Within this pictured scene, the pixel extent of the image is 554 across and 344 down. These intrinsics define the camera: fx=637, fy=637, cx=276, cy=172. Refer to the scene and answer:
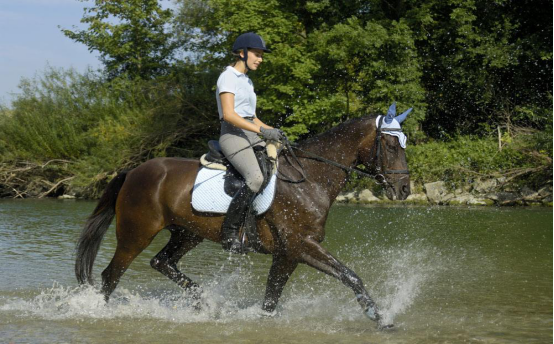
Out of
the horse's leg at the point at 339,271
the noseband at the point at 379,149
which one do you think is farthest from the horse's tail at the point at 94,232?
the noseband at the point at 379,149

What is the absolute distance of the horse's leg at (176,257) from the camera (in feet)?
25.2

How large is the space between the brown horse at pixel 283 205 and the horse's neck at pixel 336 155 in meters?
0.01

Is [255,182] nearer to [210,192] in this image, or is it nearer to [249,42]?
[210,192]

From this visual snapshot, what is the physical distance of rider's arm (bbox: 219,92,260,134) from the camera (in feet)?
21.2

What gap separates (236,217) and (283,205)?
20.6 inches

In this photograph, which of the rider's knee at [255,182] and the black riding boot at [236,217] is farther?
the black riding boot at [236,217]

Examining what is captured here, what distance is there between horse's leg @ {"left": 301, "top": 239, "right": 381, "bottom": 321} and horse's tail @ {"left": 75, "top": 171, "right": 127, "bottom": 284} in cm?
256

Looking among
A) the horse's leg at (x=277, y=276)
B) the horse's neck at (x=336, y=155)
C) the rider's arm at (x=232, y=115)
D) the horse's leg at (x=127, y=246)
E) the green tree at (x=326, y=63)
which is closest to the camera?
the rider's arm at (x=232, y=115)

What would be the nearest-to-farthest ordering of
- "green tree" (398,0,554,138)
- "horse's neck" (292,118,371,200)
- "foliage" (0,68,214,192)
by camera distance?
"horse's neck" (292,118,371,200) < "green tree" (398,0,554,138) < "foliage" (0,68,214,192)

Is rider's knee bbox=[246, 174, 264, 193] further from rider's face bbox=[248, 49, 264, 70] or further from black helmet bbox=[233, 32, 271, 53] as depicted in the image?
black helmet bbox=[233, 32, 271, 53]

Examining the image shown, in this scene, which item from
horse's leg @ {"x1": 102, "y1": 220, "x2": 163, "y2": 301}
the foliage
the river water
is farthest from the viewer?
the foliage

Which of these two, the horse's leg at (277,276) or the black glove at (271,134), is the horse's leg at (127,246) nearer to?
the horse's leg at (277,276)

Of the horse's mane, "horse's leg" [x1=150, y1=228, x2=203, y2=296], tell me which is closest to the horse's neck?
the horse's mane

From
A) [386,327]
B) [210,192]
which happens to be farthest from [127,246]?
[386,327]
